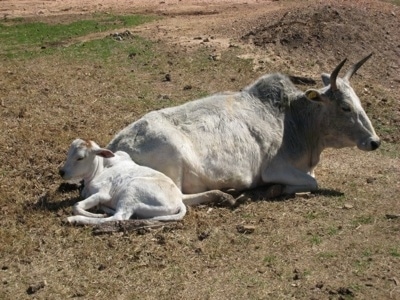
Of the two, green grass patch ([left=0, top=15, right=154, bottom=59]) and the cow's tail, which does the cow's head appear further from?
green grass patch ([left=0, top=15, right=154, bottom=59])

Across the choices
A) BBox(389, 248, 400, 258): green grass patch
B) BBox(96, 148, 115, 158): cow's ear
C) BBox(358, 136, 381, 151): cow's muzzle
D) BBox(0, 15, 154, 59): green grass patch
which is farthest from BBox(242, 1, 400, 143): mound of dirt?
BBox(96, 148, 115, 158): cow's ear

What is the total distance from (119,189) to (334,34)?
349 inches

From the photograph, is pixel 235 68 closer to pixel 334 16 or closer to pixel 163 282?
pixel 334 16

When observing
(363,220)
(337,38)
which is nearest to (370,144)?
(363,220)

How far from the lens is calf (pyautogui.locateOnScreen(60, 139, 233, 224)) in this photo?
6371mm

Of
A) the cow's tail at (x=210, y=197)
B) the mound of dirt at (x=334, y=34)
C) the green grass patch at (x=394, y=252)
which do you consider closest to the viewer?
the green grass patch at (x=394, y=252)

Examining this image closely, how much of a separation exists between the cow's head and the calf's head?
108 inches

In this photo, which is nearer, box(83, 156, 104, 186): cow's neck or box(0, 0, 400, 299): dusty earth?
box(0, 0, 400, 299): dusty earth

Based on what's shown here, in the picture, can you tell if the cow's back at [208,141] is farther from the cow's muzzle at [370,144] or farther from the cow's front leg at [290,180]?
the cow's muzzle at [370,144]

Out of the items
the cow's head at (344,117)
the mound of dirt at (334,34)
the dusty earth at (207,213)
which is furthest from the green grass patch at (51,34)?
the cow's head at (344,117)

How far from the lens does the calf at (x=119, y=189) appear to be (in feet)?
20.9

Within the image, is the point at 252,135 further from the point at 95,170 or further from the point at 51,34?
the point at 51,34

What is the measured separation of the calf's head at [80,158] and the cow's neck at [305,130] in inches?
96.4

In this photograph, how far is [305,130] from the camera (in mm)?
8203
